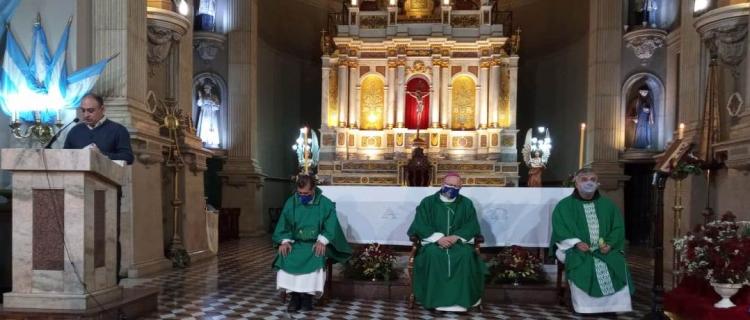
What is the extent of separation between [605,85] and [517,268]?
9.90 meters

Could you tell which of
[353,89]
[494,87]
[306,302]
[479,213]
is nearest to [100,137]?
[306,302]

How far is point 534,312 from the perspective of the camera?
21.9 ft

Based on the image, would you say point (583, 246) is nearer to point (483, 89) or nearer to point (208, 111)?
point (483, 89)

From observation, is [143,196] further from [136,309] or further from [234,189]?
[234,189]

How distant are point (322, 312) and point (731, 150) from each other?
6.12m

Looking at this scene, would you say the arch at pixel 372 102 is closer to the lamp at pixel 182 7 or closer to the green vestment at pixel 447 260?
the lamp at pixel 182 7

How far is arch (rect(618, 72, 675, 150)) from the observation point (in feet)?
49.6

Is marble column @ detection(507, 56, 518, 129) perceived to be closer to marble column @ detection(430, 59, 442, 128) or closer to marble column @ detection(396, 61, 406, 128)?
marble column @ detection(430, 59, 442, 128)

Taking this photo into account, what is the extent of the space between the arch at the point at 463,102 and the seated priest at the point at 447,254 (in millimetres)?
11760

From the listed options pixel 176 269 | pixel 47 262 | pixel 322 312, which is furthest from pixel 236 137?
pixel 47 262

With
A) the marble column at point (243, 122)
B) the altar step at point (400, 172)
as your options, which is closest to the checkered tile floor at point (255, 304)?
the marble column at point (243, 122)

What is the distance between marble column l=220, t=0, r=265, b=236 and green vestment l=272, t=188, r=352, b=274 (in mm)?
10099

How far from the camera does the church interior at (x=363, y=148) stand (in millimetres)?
5285

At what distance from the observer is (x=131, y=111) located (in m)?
8.52
